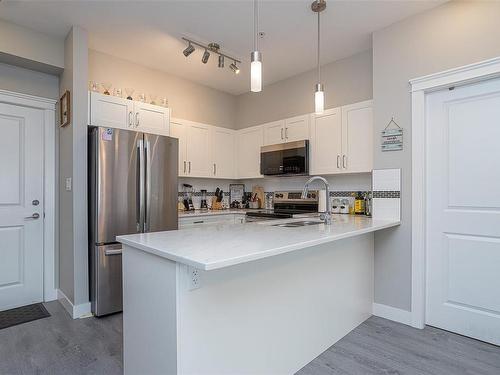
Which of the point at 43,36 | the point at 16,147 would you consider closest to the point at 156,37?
the point at 43,36

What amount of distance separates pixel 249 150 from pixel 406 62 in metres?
2.33

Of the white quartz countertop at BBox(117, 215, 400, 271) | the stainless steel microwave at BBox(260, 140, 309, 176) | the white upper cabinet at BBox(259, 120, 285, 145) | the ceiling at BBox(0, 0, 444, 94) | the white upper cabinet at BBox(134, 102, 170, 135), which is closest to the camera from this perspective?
the white quartz countertop at BBox(117, 215, 400, 271)

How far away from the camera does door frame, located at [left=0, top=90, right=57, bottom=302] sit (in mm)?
3090

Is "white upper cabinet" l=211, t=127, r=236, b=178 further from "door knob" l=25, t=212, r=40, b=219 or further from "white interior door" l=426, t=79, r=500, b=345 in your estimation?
"white interior door" l=426, t=79, r=500, b=345

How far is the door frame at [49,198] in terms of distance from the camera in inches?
122

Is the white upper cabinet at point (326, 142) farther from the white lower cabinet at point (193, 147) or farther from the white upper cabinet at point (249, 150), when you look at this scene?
the white lower cabinet at point (193, 147)

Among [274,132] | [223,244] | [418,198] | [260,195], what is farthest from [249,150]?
[223,244]

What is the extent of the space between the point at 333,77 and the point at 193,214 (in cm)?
239

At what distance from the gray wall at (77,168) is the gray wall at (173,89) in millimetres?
449

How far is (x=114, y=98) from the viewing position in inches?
119

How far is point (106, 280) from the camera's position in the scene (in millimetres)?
2674

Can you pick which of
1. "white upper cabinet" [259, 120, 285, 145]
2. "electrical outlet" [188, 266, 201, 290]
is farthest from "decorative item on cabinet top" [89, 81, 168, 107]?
"electrical outlet" [188, 266, 201, 290]

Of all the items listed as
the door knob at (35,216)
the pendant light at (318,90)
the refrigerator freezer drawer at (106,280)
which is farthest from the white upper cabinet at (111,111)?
the pendant light at (318,90)

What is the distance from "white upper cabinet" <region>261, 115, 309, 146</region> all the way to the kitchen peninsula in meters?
1.85
